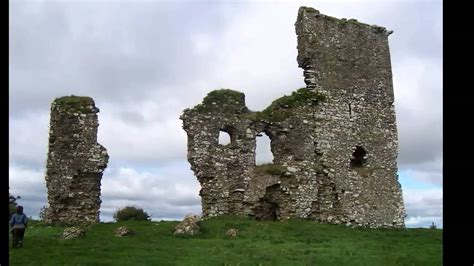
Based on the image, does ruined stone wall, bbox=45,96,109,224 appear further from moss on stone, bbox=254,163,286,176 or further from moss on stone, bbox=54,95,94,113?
moss on stone, bbox=254,163,286,176

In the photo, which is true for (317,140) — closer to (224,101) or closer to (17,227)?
(224,101)

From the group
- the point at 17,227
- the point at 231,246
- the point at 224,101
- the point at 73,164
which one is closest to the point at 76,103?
the point at 73,164

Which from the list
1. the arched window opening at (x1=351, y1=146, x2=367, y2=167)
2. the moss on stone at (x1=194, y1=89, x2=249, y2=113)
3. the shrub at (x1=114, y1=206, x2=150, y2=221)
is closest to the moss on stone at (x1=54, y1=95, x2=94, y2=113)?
the moss on stone at (x1=194, y1=89, x2=249, y2=113)

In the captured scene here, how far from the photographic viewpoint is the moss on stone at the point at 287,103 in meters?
25.7

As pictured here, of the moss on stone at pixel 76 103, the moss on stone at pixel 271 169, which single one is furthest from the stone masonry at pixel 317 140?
the moss on stone at pixel 76 103

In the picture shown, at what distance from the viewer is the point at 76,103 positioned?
23.3m

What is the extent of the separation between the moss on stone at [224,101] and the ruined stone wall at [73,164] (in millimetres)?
5129

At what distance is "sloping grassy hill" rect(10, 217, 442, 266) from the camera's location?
14773mm

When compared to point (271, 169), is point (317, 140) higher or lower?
higher

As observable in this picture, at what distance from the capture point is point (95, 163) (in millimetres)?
22984

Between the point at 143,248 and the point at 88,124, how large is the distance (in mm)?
8603

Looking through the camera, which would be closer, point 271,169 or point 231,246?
Result: point 231,246

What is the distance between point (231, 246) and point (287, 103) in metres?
10.4

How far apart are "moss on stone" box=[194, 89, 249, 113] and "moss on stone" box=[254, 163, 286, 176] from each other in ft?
9.91
